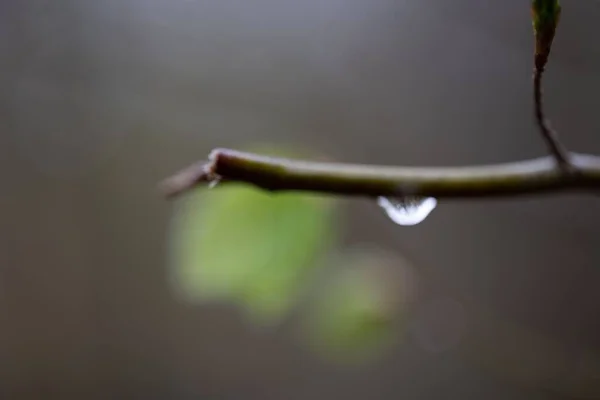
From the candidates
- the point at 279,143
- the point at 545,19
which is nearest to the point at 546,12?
the point at 545,19

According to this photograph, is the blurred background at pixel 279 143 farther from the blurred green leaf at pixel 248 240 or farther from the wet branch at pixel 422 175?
the wet branch at pixel 422 175

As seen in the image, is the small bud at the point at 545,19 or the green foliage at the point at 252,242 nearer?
the small bud at the point at 545,19

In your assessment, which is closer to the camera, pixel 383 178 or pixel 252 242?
pixel 383 178

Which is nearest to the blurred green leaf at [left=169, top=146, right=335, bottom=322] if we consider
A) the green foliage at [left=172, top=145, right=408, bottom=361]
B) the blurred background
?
the green foliage at [left=172, top=145, right=408, bottom=361]

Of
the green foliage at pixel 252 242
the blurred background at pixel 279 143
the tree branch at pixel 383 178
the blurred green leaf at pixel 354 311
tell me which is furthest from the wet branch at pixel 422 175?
the blurred background at pixel 279 143

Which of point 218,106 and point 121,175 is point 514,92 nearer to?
point 218,106

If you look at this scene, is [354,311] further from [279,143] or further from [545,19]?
[279,143]

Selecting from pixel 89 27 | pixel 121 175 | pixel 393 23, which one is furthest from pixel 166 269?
pixel 393 23
